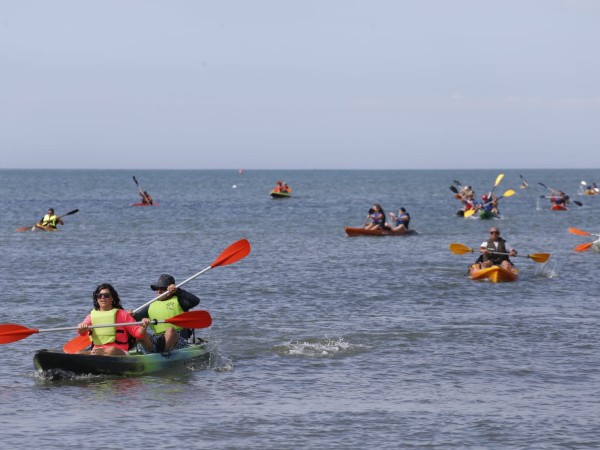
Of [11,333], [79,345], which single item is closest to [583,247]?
[79,345]

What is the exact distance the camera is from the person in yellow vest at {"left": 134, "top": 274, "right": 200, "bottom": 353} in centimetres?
1619

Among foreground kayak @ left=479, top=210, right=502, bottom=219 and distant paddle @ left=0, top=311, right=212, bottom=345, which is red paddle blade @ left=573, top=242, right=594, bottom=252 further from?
distant paddle @ left=0, top=311, right=212, bottom=345

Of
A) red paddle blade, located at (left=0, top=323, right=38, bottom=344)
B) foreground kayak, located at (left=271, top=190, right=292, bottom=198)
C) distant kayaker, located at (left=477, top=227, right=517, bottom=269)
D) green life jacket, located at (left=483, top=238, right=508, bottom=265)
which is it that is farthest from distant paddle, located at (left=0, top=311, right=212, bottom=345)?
foreground kayak, located at (left=271, top=190, right=292, bottom=198)

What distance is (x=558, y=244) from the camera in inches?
1683

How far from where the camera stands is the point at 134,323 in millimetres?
15195

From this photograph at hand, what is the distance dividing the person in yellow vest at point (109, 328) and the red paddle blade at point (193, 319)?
575mm

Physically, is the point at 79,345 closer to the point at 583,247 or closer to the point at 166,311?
the point at 166,311

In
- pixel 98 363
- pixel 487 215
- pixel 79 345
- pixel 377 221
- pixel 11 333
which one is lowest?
pixel 98 363

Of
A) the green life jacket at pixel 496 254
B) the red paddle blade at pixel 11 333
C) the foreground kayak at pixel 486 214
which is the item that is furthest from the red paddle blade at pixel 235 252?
the foreground kayak at pixel 486 214

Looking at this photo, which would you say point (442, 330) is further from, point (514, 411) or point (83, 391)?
point (83, 391)

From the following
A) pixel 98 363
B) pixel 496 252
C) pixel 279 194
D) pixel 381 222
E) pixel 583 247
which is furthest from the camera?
pixel 279 194

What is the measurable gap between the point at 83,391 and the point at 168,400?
1339mm

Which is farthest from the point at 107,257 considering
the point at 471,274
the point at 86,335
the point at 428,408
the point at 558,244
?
the point at 428,408

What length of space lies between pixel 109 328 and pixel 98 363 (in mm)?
546
